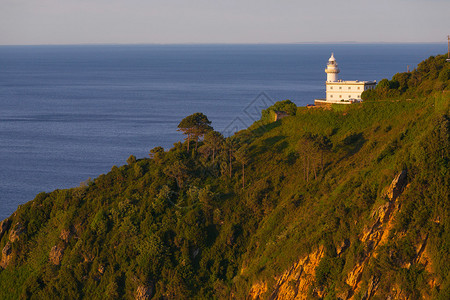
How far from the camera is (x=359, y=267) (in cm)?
4559

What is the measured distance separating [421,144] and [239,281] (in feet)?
56.9

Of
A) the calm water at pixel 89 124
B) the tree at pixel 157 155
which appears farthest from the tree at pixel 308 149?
the calm water at pixel 89 124

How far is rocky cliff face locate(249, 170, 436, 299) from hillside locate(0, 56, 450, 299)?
0.08m

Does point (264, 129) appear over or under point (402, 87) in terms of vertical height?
under

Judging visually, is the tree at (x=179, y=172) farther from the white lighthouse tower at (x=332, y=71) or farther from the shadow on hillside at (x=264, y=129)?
→ the white lighthouse tower at (x=332, y=71)

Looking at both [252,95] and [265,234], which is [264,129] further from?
[252,95]

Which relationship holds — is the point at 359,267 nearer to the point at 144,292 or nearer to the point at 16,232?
the point at 144,292

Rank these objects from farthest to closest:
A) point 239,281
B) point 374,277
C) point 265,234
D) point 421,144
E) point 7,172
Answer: point 7,172 → point 265,234 → point 239,281 → point 421,144 → point 374,277

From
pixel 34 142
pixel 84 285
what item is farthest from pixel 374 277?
pixel 34 142

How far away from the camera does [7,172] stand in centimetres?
9681

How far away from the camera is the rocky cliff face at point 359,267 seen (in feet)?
146

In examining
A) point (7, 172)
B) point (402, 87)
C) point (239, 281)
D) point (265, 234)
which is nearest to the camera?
point (239, 281)

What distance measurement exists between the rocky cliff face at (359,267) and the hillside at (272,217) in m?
0.08

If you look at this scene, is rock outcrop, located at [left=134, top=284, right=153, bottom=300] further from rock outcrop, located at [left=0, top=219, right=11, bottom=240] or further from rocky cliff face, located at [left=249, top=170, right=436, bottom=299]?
rock outcrop, located at [left=0, top=219, right=11, bottom=240]
